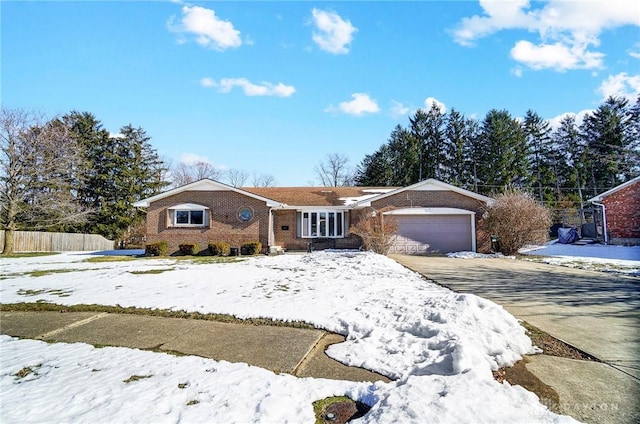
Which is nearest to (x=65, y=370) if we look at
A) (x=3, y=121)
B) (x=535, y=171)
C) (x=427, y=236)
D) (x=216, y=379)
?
(x=216, y=379)

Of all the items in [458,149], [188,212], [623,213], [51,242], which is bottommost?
[51,242]

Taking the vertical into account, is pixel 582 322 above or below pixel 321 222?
below

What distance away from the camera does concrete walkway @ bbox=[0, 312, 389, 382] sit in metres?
3.53

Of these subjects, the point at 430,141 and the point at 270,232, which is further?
the point at 430,141

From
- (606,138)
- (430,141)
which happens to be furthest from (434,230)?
(606,138)

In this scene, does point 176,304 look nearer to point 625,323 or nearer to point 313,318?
point 313,318

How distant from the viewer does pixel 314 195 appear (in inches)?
885

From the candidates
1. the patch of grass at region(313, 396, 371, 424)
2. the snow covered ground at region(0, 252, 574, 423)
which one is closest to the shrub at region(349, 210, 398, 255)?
the snow covered ground at region(0, 252, 574, 423)

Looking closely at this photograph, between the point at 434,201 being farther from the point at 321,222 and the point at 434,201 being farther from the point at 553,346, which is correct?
the point at 553,346

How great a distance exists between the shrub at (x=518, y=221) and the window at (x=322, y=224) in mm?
8457

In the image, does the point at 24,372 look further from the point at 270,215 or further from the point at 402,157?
the point at 402,157

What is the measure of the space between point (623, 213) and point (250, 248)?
21.9 meters

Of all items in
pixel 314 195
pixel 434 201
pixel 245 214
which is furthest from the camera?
pixel 314 195

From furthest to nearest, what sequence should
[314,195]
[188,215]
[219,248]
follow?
[314,195], [188,215], [219,248]
